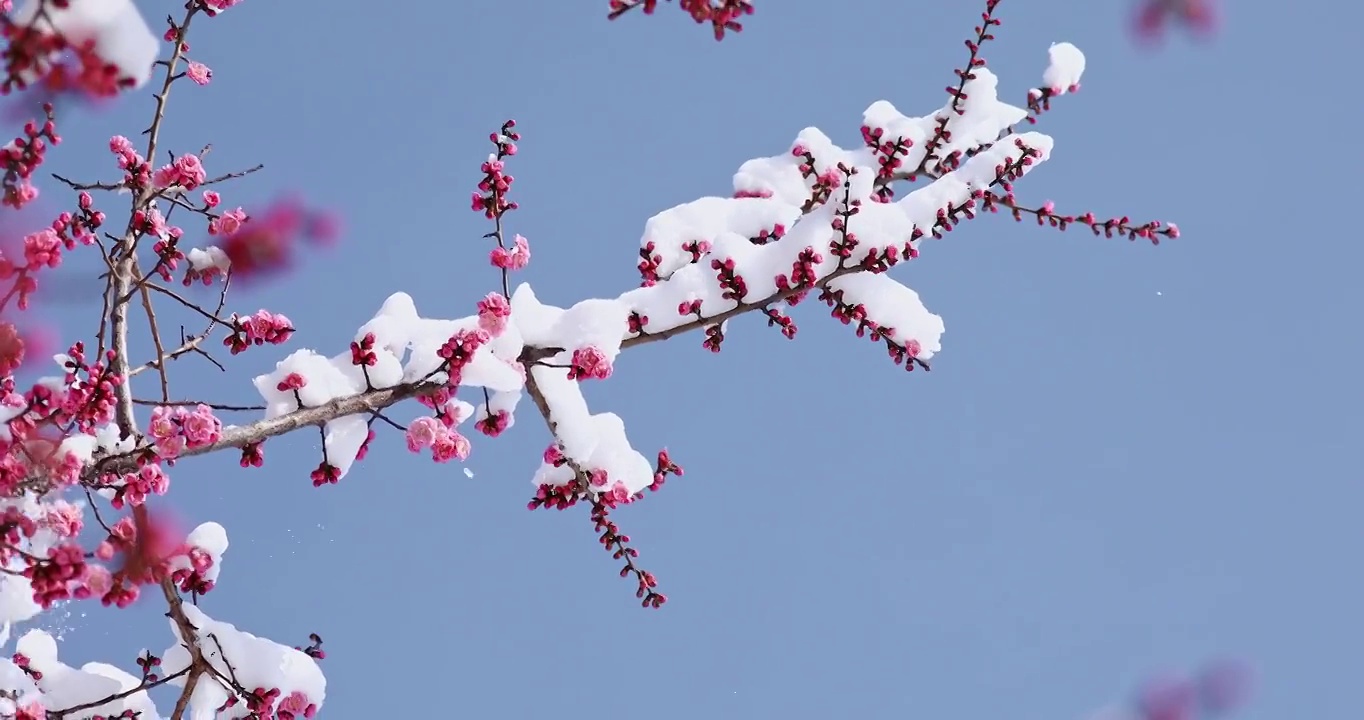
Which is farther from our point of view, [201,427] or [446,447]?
[446,447]

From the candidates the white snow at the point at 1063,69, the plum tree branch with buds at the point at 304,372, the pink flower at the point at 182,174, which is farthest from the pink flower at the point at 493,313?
the white snow at the point at 1063,69

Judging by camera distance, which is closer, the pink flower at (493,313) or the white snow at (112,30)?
the white snow at (112,30)

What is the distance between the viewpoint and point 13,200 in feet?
13.5

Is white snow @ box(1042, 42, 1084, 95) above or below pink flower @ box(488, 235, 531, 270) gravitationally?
above

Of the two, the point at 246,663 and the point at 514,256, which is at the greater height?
the point at 514,256

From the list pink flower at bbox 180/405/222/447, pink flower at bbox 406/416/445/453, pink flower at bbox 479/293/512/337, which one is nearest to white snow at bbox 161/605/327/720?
pink flower at bbox 180/405/222/447

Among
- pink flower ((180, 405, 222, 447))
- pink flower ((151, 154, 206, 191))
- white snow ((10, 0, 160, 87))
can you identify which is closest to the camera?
white snow ((10, 0, 160, 87))

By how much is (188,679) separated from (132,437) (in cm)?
101

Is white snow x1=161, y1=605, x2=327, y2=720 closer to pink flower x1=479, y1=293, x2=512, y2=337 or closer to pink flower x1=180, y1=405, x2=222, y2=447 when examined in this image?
pink flower x1=180, y1=405, x2=222, y2=447

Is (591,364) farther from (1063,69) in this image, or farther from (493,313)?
(1063,69)

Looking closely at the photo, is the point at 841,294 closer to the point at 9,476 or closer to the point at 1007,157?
the point at 1007,157


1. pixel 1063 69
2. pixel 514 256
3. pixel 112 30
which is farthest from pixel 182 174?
Answer: pixel 1063 69

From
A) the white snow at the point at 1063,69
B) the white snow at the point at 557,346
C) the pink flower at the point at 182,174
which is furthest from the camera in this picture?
the white snow at the point at 1063,69

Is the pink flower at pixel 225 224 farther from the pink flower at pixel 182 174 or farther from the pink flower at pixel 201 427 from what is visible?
the pink flower at pixel 201 427
